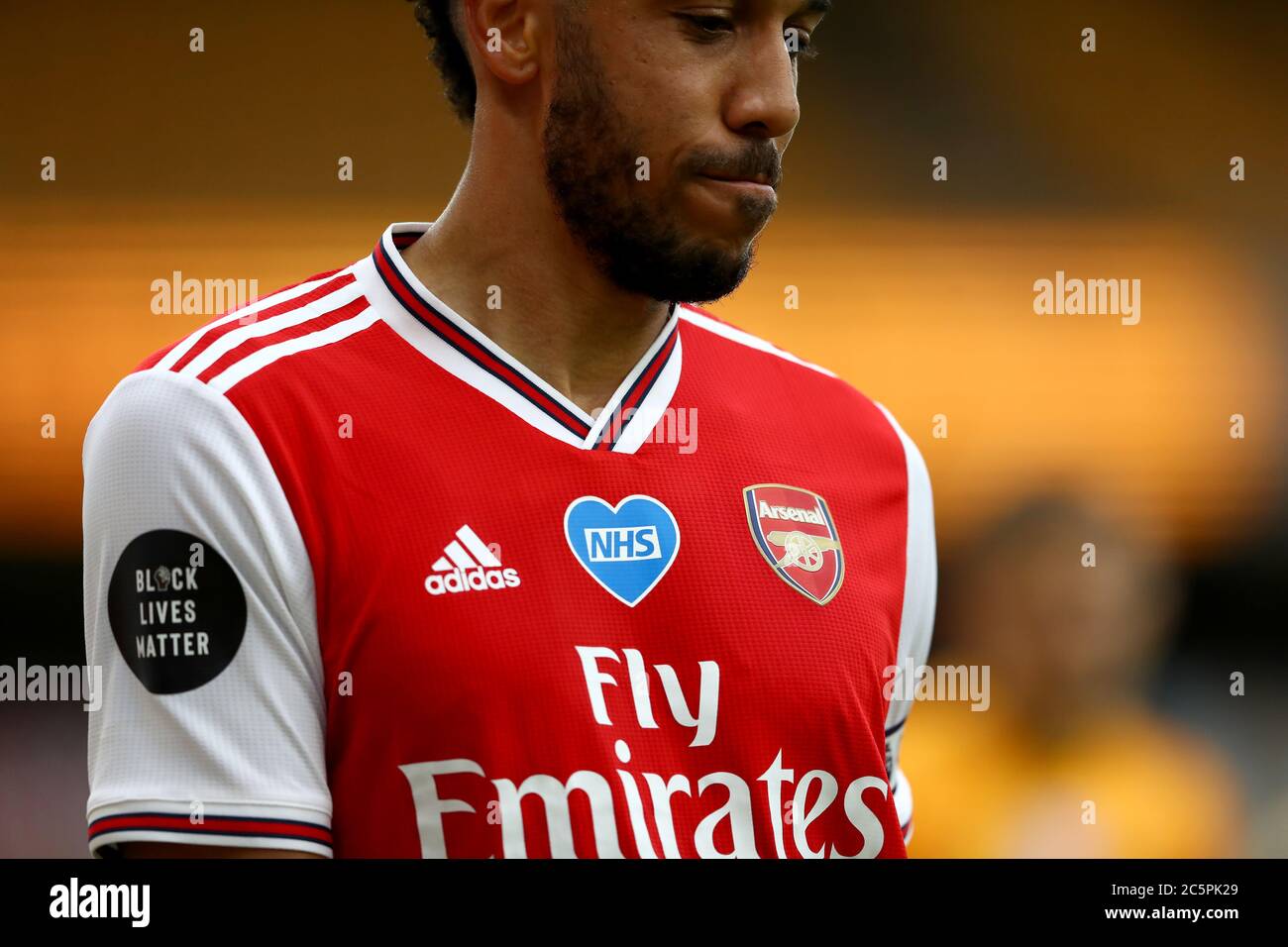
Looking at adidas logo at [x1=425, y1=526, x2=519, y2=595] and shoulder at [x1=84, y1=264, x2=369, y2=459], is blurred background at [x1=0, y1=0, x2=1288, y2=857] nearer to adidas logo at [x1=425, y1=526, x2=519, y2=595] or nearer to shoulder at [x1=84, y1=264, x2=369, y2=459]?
shoulder at [x1=84, y1=264, x2=369, y2=459]

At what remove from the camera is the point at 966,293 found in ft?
15.0

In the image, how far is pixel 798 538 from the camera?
171 centimetres

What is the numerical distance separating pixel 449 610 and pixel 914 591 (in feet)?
2.17

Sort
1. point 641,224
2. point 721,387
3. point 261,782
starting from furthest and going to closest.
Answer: point 721,387 → point 641,224 → point 261,782

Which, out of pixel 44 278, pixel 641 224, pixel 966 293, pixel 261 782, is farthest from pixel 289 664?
pixel 966 293

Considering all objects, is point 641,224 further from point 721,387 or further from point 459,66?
point 459,66

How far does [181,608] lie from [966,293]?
3509mm

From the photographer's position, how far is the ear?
1.70m

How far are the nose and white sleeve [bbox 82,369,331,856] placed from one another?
2.02 feet

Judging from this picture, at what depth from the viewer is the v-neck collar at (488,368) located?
1636 mm

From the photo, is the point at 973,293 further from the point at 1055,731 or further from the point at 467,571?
the point at 467,571

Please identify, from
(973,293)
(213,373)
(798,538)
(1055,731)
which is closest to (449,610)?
(213,373)

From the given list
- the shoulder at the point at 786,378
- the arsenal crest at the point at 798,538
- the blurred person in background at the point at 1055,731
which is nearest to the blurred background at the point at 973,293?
the blurred person in background at the point at 1055,731
